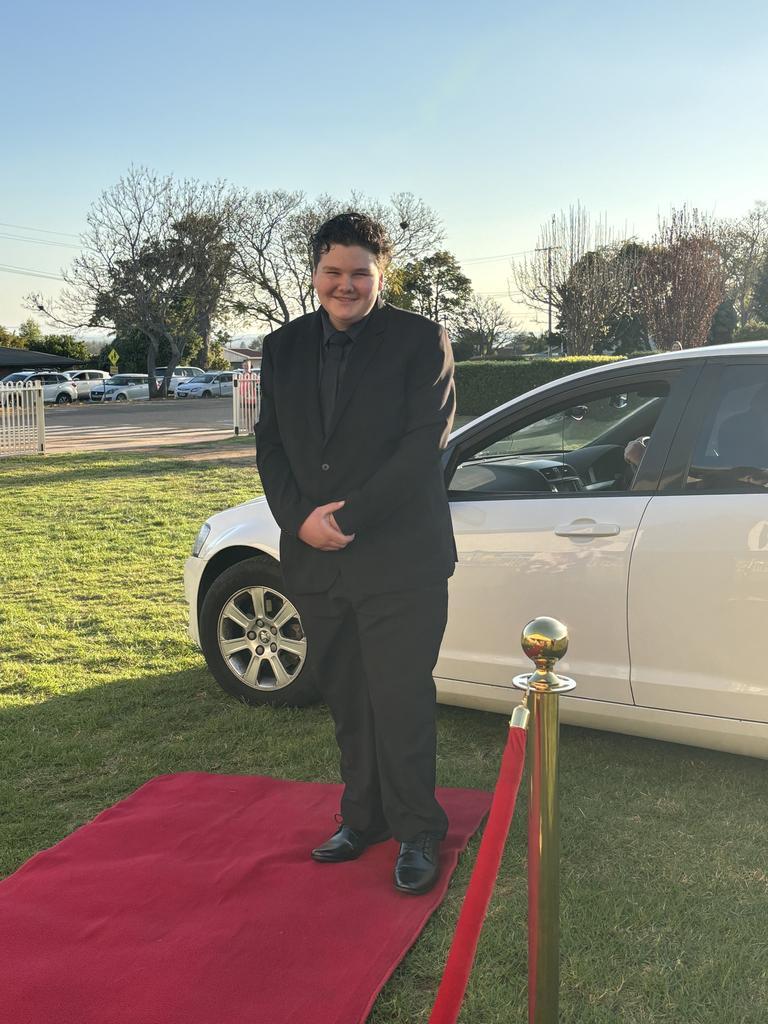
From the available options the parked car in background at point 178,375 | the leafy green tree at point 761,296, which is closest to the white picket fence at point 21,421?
the parked car in background at point 178,375

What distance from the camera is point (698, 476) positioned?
349 cm

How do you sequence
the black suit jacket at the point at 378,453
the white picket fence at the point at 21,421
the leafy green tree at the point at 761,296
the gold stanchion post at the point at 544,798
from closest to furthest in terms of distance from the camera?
the gold stanchion post at the point at 544,798, the black suit jacket at the point at 378,453, the white picket fence at the point at 21,421, the leafy green tree at the point at 761,296

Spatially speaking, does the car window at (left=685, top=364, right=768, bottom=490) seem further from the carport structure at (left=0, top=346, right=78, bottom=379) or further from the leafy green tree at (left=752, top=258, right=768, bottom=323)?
the leafy green tree at (left=752, top=258, right=768, bottom=323)

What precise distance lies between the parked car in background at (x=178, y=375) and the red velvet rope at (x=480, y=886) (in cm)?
4604

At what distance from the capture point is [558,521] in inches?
145

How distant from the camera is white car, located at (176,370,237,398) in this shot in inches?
1825

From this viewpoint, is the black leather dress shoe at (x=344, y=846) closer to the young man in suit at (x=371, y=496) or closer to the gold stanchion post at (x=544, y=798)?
the young man in suit at (x=371, y=496)

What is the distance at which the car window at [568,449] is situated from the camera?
396 centimetres

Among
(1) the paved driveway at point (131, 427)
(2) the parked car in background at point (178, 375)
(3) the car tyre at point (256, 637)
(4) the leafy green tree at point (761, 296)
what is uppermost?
(4) the leafy green tree at point (761, 296)

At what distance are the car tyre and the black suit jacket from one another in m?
1.46

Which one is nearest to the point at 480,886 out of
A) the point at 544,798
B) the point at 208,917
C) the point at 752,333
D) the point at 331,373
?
the point at 544,798

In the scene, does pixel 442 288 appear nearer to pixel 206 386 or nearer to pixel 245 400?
pixel 206 386

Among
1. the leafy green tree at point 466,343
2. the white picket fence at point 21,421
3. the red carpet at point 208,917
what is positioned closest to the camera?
the red carpet at point 208,917

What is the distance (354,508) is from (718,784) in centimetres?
192
